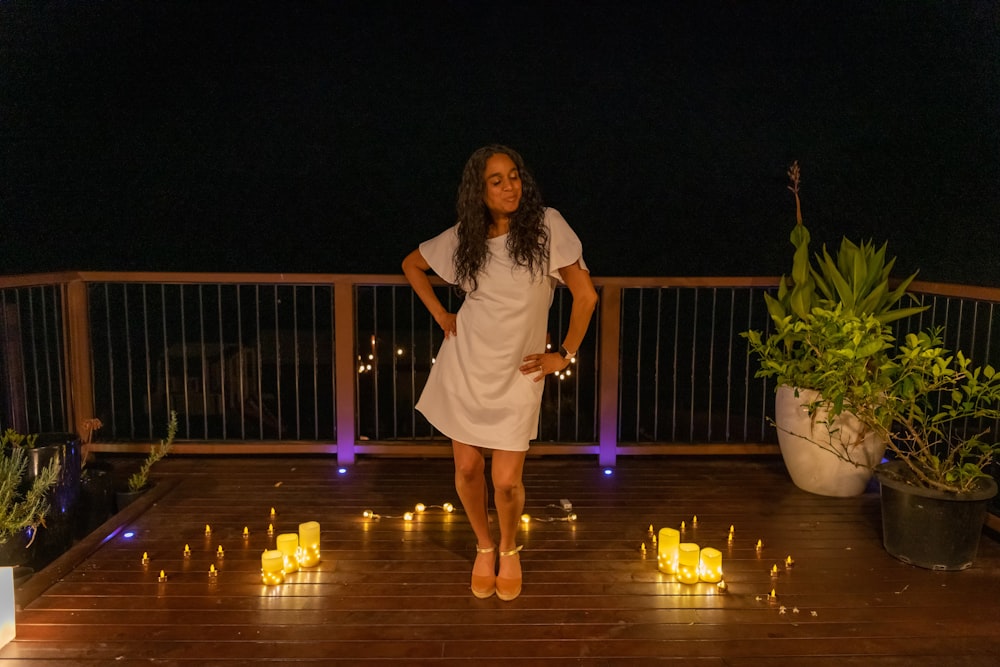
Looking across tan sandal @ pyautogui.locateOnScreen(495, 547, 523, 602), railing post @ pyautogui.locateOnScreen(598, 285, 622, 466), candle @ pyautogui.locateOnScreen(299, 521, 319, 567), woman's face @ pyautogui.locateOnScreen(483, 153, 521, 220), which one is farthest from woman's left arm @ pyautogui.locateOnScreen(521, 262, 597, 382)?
railing post @ pyautogui.locateOnScreen(598, 285, 622, 466)

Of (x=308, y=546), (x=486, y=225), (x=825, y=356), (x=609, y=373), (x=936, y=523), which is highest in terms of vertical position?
(x=486, y=225)

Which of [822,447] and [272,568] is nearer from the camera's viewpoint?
[272,568]

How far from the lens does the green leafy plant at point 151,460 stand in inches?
146

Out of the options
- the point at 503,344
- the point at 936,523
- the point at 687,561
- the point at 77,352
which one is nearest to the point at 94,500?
the point at 77,352

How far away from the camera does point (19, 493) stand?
3.04 meters

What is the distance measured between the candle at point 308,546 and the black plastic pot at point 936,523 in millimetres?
2270

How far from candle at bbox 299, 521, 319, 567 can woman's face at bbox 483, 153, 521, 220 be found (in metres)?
1.46

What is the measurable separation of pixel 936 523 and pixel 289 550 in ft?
8.08

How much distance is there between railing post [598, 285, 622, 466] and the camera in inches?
165

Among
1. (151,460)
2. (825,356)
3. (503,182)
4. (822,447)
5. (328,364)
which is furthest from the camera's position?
(328,364)

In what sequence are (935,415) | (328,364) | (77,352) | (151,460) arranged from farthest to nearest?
(328,364)
(77,352)
(151,460)
(935,415)

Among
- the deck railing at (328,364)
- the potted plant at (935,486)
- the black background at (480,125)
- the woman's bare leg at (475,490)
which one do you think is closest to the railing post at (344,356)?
the deck railing at (328,364)

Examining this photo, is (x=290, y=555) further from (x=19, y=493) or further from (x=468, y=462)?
(x=19, y=493)

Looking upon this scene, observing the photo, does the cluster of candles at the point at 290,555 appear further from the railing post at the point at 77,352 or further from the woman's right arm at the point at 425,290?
the railing post at the point at 77,352
